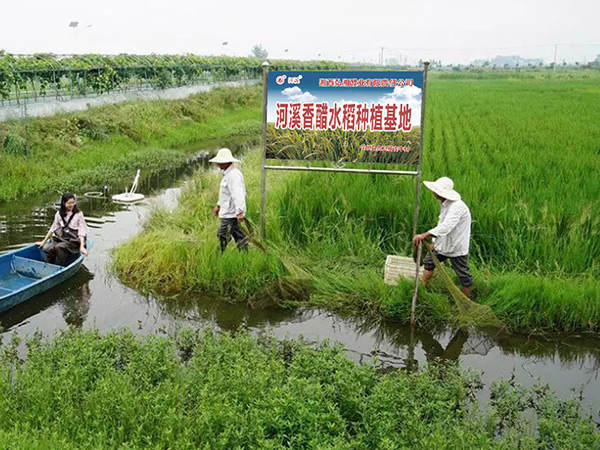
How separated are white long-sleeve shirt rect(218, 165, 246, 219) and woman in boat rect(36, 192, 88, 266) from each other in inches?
72.0

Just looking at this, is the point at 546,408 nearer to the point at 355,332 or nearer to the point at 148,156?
the point at 355,332

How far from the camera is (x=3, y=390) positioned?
4254mm

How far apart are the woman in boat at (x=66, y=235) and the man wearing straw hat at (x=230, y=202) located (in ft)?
5.74

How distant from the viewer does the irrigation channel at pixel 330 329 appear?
18.1 ft

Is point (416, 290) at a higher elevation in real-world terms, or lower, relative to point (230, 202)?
lower

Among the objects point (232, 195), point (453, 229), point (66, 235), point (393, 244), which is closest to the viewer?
point (453, 229)

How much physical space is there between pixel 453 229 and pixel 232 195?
2740 mm

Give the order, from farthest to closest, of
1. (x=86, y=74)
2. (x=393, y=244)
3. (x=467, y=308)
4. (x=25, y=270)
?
(x=86, y=74) < (x=393, y=244) < (x=25, y=270) < (x=467, y=308)

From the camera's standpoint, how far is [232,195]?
7.21m

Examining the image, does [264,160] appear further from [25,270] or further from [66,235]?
[25,270]

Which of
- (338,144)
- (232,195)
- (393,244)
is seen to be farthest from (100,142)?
(393,244)

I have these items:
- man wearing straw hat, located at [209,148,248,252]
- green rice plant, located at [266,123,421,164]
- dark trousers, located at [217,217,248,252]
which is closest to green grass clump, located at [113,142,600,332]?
dark trousers, located at [217,217,248,252]

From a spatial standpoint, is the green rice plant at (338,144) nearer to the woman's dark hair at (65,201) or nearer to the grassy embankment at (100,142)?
the woman's dark hair at (65,201)

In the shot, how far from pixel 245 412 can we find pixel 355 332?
2.52 m
